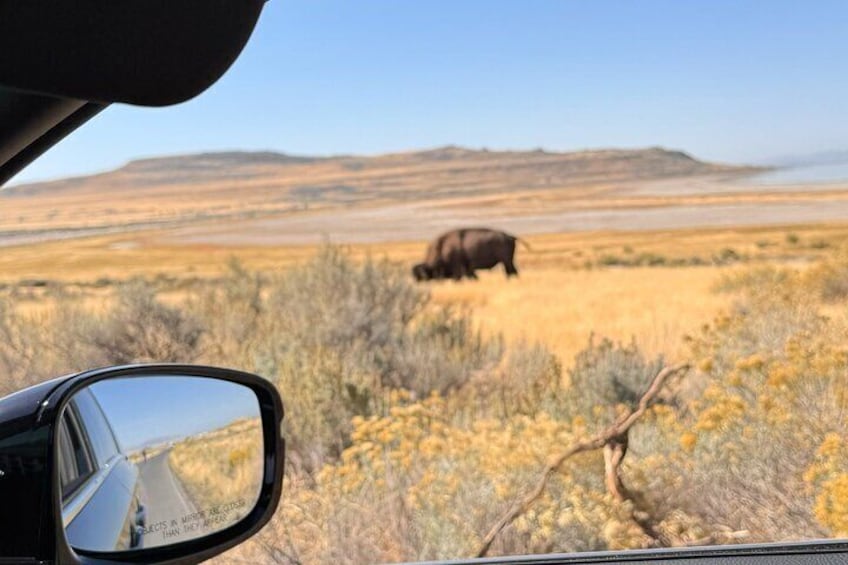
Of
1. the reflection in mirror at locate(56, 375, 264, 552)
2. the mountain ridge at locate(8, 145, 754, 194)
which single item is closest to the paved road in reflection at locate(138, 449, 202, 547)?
the reflection in mirror at locate(56, 375, 264, 552)

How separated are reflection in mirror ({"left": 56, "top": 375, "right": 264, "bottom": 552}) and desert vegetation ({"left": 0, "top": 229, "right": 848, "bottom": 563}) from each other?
2.73 meters

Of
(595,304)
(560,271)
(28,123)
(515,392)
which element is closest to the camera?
(28,123)

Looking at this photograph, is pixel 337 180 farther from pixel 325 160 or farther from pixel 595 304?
pixel 595 304

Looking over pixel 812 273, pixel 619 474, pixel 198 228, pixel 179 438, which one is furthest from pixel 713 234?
pixel 179 438

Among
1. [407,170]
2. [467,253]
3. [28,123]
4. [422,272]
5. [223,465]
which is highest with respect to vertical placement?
[28,123]

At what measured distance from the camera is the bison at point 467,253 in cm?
1197

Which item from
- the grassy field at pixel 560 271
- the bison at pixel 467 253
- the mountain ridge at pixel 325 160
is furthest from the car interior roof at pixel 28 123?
the mountain ridge at pixel 325 160

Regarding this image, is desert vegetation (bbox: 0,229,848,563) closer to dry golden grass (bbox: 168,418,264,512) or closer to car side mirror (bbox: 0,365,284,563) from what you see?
dry golden grass (bbox: 168,418,264,512)

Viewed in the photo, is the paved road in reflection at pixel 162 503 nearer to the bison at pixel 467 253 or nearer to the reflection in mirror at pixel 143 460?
the reflection in mirror at pixel 143 460

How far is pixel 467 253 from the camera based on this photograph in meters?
12.3

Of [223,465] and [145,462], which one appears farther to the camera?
[223,465]

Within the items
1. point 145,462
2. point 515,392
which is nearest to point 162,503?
point 145,462

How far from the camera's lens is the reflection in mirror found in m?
1.20

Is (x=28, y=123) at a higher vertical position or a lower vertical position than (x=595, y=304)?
higher
